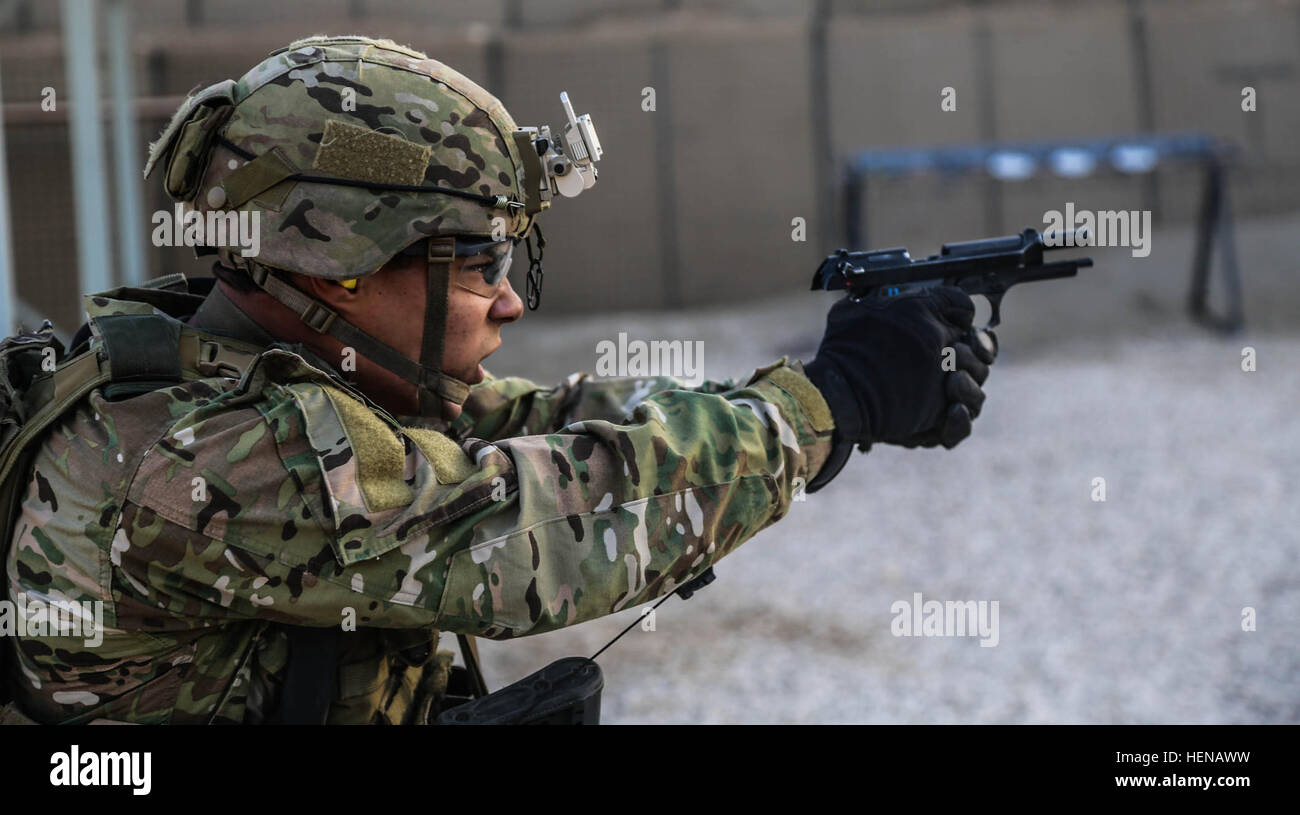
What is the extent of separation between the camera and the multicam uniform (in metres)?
1.68

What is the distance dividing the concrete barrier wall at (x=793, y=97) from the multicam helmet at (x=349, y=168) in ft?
31.5

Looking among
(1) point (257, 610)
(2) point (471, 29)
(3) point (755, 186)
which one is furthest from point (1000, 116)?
(1) point (257, 610)

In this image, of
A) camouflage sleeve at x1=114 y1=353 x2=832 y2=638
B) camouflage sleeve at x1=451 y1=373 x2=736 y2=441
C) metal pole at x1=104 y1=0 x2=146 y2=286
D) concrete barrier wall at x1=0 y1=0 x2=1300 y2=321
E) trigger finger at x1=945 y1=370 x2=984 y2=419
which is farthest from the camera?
concrete barrier wall at x1=0 y1=0 x2=1300 y2=321

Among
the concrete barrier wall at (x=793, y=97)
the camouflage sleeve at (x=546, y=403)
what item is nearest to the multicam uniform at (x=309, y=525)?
the camouflage sleeve at (x=546, y=403)

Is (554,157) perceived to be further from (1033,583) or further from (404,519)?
(1033,583)

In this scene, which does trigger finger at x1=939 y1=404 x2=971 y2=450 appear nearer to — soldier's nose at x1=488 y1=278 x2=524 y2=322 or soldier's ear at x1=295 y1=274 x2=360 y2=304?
soldier's nose at x1=488 y1=278 x2=524 y2=322

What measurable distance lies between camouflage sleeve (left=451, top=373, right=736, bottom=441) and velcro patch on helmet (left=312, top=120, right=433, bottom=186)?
62 centimetres

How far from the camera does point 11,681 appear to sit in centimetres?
189

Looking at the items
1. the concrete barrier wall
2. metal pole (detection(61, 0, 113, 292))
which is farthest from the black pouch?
the concrete barrier wall

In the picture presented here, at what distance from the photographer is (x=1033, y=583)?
573 centimetres

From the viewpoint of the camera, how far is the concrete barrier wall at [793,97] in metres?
11.6

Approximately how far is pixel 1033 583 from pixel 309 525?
4612 mm

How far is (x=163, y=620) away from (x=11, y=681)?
306 millimetres

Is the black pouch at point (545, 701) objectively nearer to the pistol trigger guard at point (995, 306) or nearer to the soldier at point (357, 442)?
the soldier at point (357, 442)
